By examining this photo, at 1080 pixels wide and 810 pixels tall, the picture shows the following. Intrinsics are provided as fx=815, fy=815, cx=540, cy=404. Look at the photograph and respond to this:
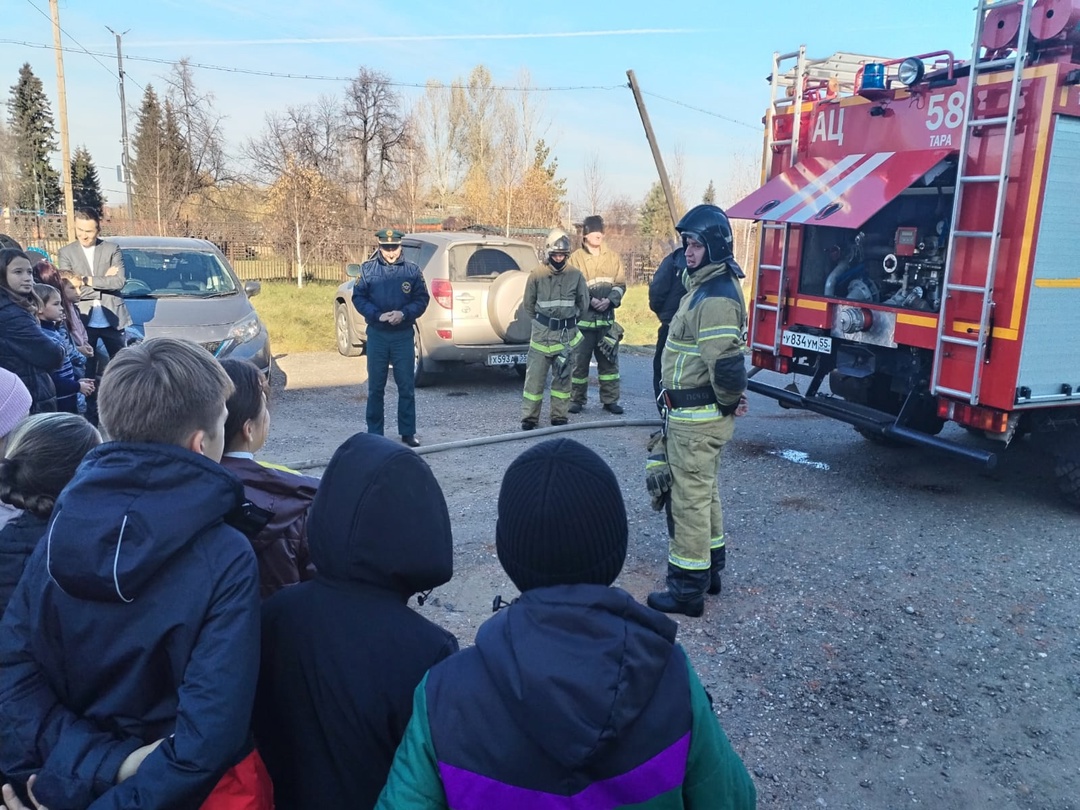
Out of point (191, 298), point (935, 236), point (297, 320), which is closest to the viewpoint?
point (935, 236)

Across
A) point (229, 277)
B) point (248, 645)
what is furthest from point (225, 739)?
point (229, 277)

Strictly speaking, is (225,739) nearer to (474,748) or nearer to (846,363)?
(474,748)

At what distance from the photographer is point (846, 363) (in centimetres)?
643

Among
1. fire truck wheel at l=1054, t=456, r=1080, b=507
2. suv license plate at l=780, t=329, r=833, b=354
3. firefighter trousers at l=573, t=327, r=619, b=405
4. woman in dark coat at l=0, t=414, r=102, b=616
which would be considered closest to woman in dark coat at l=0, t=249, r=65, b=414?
woman in dark coat at l=0, t=414, r=102, b=616

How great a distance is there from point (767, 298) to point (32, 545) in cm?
626

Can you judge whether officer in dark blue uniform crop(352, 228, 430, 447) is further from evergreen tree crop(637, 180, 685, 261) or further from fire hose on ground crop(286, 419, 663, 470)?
evergreen tree crop(637, 180, 685, 261)

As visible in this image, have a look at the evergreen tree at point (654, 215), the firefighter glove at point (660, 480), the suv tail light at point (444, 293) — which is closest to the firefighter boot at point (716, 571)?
the firefighter glove at point (660, 480)

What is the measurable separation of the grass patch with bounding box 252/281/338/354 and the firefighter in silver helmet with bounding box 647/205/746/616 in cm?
919

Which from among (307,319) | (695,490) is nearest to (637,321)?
(307,319)

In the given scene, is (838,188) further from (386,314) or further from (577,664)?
(577,664)

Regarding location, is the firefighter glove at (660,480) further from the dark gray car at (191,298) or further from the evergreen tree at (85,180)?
the evergreen tree at (85,180)

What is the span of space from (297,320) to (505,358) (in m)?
6.03

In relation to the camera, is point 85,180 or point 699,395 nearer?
point 699,395

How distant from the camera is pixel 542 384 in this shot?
7.91m
